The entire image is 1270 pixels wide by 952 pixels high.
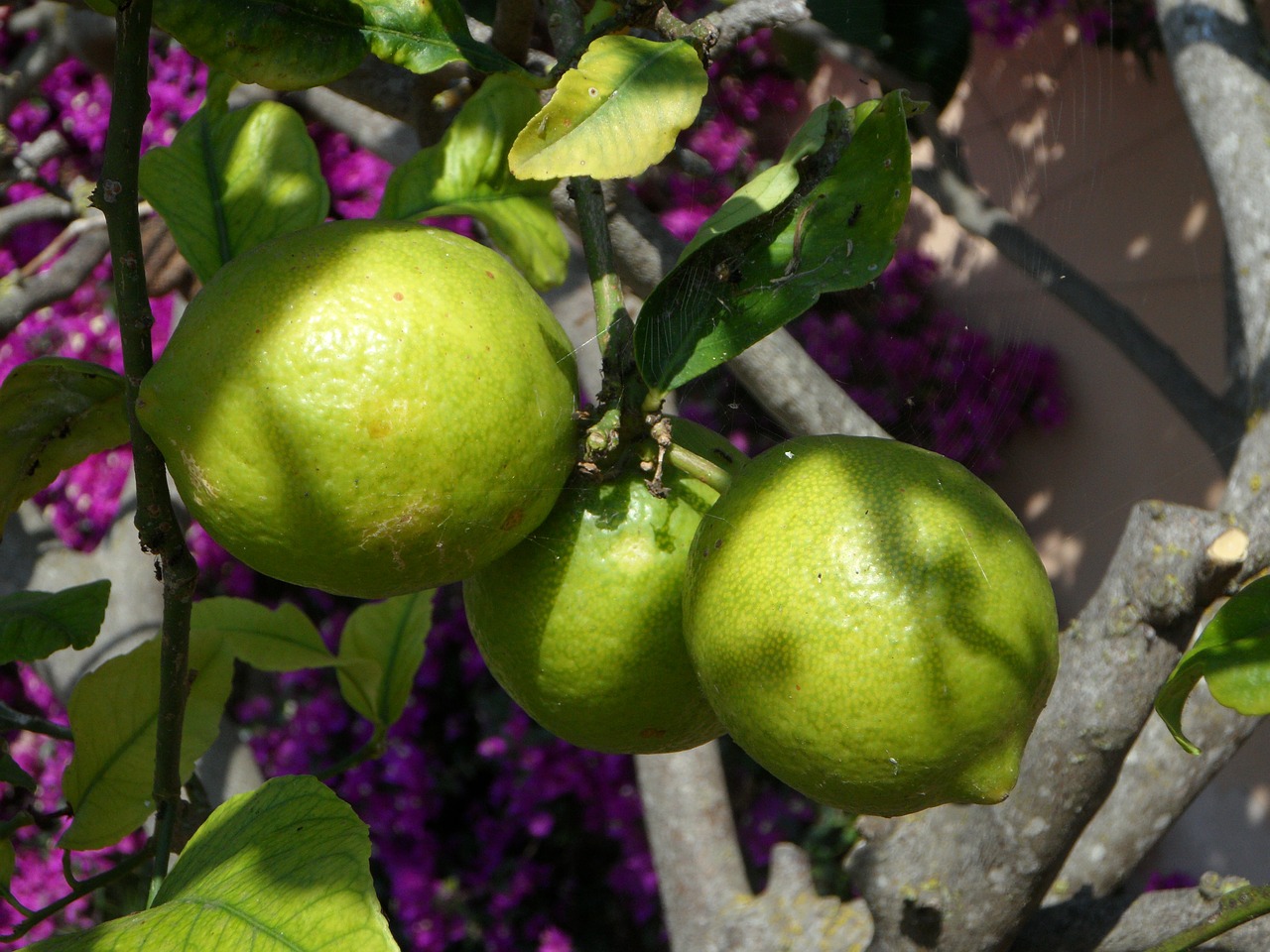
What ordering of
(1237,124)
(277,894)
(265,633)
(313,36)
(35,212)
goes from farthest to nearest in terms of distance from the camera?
(35,212)
(1237,124)
(265,633)
(313,36)
(277,894)

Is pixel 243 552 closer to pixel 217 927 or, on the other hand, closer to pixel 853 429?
pixel 217 927

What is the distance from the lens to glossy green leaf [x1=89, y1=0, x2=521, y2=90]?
628 millimetres

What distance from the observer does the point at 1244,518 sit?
116 centimetres

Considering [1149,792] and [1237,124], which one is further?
[1237,124]

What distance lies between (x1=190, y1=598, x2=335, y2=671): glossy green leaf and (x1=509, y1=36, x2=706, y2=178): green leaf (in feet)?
2.28

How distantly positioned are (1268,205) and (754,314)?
3.85ft

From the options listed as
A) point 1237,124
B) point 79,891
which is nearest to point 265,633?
point 79,891

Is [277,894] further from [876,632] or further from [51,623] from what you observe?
[51,623]

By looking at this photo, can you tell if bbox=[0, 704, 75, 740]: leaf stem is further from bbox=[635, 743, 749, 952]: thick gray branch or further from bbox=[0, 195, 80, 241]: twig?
bbox=[0, 195, 80, 241]: twig

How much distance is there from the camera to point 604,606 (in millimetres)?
726

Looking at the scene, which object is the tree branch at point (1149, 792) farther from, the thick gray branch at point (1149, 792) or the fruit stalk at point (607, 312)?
the fruit stalk at point (607, 312)

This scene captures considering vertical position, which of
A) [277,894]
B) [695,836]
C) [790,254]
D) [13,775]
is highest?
[790,254]

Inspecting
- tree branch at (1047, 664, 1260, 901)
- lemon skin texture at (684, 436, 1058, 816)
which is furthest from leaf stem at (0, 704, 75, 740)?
tree branch at (1047, 664, 1260, 901)

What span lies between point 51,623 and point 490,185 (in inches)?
19.9
